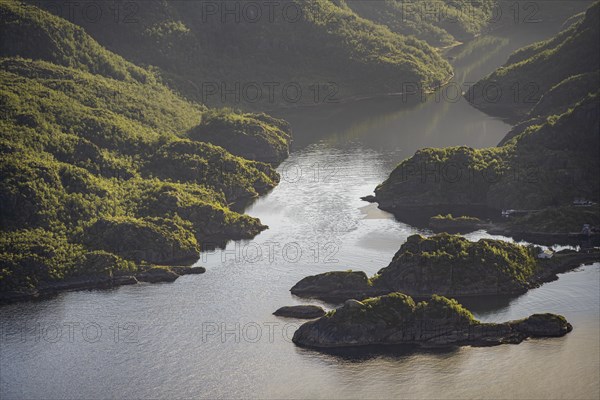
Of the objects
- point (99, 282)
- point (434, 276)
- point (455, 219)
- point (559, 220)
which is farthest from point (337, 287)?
point (559, 220)

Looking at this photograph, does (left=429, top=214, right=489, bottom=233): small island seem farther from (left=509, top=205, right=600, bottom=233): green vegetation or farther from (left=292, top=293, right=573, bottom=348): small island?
(left=292, top=293, right=573, bottom=348): small island

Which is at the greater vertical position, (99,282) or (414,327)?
(99,282)

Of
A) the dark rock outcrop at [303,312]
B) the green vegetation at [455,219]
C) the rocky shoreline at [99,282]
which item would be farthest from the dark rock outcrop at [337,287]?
the green vegetation at [455,219]

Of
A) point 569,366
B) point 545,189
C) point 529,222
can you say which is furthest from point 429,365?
point 545,189

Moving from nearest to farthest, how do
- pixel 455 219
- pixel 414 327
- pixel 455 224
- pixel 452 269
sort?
pixel 414 327, pixel 452 269, pixel 455 224, pixel 455 219

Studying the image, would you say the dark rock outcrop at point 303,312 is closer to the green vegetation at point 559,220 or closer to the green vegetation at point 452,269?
the green vegetation at point 452,269

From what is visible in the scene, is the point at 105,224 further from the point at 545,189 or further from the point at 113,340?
the point at 545,189

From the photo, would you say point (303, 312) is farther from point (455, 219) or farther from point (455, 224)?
point (455, 219)
